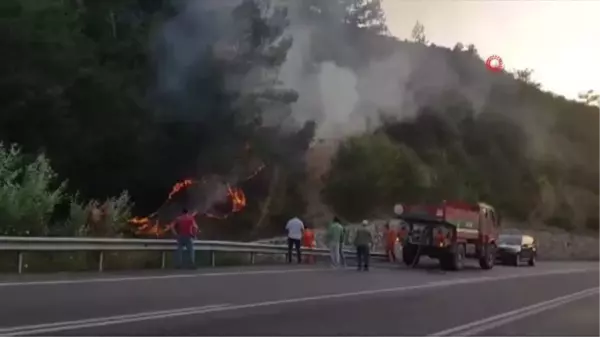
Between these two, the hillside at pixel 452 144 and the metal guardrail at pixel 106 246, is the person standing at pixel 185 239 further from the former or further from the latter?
the hillside at pixel 452 144

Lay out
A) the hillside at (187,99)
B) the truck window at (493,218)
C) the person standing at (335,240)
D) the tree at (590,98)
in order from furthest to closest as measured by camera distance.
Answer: the tree at (590,98) < the truck window at (493,218) < the person standing at (335,240) < the hillside at (187,99)

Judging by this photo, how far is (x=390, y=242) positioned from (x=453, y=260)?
12.5 ft

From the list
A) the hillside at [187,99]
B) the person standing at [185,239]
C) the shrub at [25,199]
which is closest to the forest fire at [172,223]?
the hillside at [187,99]

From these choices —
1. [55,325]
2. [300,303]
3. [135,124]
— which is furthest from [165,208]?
[55,325]

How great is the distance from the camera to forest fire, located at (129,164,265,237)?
3231 cm

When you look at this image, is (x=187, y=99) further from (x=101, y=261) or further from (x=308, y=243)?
(x=101, y=261)

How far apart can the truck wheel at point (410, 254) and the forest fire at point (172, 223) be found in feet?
20.3

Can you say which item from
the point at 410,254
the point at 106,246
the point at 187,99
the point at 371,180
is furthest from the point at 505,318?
the point at 371,180

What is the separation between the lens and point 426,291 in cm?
2095

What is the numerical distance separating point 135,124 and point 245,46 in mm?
4384

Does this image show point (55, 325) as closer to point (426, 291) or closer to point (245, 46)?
point (426, 291)

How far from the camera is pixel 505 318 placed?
15.0 metres

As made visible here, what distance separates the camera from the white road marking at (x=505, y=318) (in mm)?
12797

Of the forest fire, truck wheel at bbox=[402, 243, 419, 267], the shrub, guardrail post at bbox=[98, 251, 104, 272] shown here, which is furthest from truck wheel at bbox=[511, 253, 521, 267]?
guardrail post at bbox=[98, 251, 104, 272]
